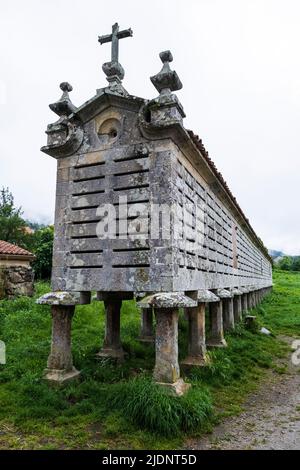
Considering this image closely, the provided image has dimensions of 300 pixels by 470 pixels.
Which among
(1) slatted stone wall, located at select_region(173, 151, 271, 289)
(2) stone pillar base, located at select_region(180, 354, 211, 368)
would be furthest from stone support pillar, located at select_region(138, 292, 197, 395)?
(2) stone pillar base, located at select_region(180, 354, 211, 368)

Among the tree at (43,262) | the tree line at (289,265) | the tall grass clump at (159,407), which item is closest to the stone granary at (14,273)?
the tree at (43,262)

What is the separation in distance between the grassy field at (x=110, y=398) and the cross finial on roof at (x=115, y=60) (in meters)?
4.80

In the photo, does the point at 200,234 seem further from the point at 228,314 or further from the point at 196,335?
the point at 228,314

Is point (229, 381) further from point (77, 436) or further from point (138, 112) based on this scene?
point (138, 112)

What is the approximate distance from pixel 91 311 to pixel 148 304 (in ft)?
19.5

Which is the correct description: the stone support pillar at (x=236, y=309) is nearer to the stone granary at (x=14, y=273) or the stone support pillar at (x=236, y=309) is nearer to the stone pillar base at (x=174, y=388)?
the stone pillar base at (x=174, y=388)

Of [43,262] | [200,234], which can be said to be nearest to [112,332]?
[200,234]

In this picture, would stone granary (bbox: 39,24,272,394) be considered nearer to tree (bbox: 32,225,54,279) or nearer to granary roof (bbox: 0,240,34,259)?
granary roof (bbox: 0,240,34,259)

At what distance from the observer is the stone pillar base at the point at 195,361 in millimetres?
6118

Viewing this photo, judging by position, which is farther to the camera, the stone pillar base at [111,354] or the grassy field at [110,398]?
the stone pillar base at [111,354]

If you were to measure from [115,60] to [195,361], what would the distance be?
5451 millimetres

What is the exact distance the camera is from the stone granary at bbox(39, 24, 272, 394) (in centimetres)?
488

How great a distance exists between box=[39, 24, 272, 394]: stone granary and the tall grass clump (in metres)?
0.26
